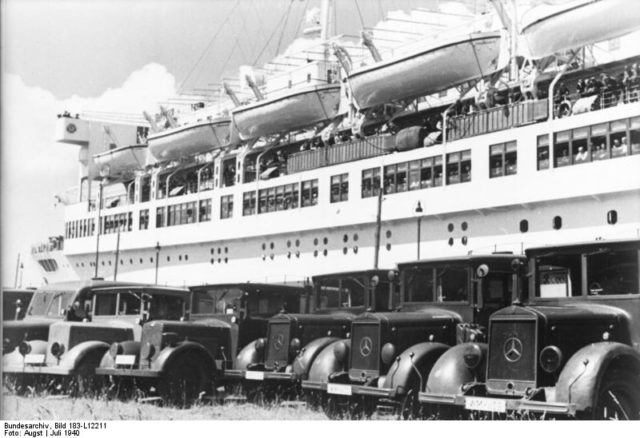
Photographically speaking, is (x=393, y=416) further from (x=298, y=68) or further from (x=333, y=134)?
(x=298, y=68)

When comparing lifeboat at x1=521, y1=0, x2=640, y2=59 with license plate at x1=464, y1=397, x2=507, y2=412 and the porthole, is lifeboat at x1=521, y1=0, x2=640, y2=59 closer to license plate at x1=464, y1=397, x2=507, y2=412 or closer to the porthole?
the porthole

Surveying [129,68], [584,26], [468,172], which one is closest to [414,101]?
[468,172]

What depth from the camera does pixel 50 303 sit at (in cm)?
2162

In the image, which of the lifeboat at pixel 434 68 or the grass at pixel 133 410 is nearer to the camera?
the grass at pixel 133 410

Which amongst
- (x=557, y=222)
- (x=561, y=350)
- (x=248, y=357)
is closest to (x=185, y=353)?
(x=248, y=357)

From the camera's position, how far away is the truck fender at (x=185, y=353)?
16.6 meters

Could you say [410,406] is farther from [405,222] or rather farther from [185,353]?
A: [405,222]

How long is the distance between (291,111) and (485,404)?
3388 cm

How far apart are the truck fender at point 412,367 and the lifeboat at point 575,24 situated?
726 inches

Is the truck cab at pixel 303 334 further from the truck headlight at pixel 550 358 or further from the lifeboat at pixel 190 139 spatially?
the lifeboat at pixel 190 139

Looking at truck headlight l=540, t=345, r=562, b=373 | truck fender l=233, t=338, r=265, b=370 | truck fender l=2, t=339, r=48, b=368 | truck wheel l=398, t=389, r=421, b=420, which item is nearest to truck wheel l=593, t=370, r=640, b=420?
truck headlight l=540, t=345, r=562, b=373

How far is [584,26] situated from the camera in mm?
29562

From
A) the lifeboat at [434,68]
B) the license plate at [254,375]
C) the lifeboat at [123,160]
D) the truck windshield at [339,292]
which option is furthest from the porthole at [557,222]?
the lifeboat at [123,160]

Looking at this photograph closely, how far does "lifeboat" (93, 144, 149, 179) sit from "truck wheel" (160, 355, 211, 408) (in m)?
42.6
